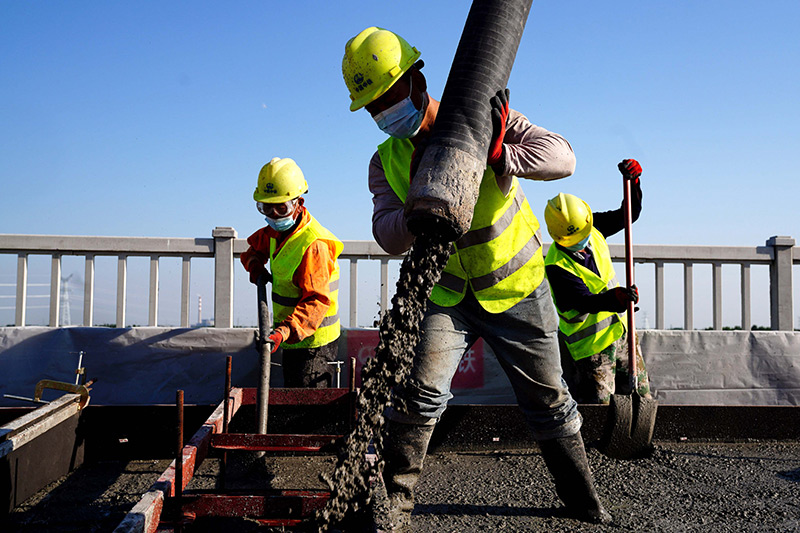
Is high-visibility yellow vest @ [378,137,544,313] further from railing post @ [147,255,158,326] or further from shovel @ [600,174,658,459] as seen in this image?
railing post @ [147,255,158,326]

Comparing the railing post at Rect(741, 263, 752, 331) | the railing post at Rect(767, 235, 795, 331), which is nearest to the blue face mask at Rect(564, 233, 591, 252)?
the railing post at Rect(741, 263, 752, 331)

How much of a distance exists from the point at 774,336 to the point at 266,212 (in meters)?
4.93

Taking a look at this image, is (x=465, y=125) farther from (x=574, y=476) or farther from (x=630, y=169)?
(x=630, y=169)

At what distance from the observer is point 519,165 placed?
8.30ft

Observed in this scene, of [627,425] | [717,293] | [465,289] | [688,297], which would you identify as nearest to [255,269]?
[465,289]

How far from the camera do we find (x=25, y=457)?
331cm

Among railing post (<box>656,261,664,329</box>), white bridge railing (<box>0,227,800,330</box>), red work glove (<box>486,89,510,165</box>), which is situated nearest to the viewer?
red work glove (<box>486,89,510,165</box>)

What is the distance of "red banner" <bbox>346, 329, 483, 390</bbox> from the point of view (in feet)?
18.2

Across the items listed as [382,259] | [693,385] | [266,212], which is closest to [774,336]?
[693,385]

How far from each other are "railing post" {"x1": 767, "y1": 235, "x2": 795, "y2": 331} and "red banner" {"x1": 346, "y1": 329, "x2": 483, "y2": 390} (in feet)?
11.6

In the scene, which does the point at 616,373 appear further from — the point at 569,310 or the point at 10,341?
the point at 10,341

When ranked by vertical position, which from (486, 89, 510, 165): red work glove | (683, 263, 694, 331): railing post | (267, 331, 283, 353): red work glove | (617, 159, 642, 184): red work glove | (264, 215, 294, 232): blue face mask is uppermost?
(617, 159, 642, 184): red work glove

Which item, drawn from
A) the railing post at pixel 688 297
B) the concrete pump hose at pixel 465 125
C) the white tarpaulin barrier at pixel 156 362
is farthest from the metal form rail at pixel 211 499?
the railing post at pixel 688 297

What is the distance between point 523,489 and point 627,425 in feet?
2.34
